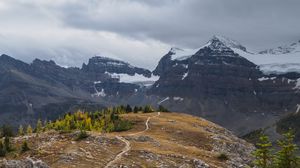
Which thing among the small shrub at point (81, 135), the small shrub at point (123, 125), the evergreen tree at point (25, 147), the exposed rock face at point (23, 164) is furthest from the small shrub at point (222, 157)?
the exposed rock face at point (23, 164)

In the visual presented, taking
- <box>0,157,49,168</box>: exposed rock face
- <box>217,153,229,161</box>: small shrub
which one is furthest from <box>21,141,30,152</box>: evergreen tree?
<box>217,153,229,161</box>: small shrub

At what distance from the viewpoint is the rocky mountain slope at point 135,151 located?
79.1m

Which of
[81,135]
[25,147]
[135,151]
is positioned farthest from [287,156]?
[81,135]

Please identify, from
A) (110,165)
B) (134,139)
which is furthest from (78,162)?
(134,139)

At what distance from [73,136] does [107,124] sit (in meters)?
32.2

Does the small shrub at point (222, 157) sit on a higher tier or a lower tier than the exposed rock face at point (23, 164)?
lower

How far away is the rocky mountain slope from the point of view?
7906 centimetres

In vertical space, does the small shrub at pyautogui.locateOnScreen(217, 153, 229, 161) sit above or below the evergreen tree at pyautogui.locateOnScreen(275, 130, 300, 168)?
below

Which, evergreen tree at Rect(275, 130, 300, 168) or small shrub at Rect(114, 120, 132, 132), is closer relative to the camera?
evergreen tree at Rect(275, 130, 300, 168)

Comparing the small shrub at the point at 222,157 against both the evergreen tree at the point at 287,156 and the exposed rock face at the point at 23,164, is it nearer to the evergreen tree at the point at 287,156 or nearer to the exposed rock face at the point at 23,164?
the exposed rock face at the point at 23,164

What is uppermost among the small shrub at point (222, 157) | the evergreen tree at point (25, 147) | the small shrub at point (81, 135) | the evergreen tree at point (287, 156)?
the evergreen tree at point (287, 156)

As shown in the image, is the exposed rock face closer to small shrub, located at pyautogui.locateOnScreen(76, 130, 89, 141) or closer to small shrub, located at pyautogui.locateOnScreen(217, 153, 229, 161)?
small shrub, located at pyautogui.locateOnScreen(76, 130, 89, 141)

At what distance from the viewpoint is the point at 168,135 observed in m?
116

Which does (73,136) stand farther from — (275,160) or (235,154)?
(275,160)
